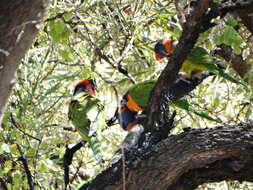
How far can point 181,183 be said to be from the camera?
6.01 feet

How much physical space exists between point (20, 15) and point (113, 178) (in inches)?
40.6

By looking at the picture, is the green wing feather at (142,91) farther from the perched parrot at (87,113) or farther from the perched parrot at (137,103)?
the perched parrot at (87,113)

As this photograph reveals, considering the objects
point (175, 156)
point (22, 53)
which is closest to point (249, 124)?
point (175, 156)

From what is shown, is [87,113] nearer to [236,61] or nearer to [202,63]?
[202,63]

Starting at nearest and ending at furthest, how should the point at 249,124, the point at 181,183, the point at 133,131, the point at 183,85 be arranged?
1. the point at 249,124
2. the point at 181,183
3. the point at 133,131
4. the point at 183,85

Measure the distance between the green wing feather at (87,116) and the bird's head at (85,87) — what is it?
0.28 ft

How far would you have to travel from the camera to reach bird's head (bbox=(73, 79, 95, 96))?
305cm

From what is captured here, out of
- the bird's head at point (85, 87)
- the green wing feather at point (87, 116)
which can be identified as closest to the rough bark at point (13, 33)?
the green wing feather at point (87, 116)

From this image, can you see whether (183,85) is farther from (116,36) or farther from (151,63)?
(151,63)

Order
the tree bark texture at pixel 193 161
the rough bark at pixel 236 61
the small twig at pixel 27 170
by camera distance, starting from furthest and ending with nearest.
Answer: the rough bark at pixel 236 61 → the small twig at pixel 27 170 → the tree bark texture at pixel 193 161

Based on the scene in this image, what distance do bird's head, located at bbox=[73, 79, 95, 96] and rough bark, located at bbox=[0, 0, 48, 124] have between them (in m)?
2.11

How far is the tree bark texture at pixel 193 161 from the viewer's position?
171cm

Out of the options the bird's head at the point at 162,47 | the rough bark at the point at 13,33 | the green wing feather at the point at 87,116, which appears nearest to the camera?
the rough bark at the point at 13,33

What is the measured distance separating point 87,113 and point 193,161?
1.19 m
